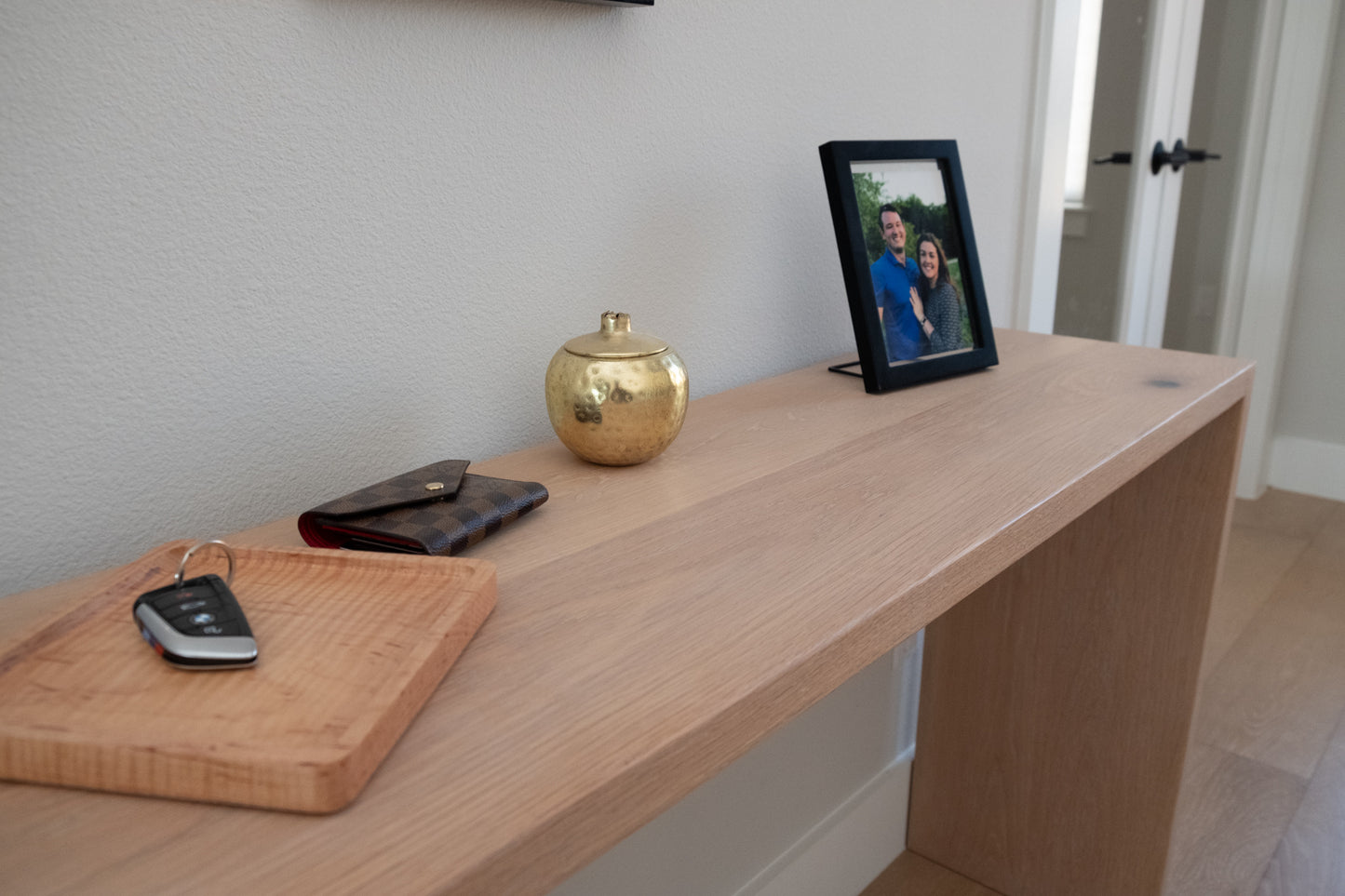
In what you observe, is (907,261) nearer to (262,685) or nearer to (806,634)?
(806,634)

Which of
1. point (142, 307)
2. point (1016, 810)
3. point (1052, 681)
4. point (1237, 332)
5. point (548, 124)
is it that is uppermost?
point (548, 124)

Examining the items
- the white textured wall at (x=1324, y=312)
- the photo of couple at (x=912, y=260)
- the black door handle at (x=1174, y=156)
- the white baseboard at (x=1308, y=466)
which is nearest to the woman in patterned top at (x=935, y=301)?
the photo of couple at (x=912, y=260)

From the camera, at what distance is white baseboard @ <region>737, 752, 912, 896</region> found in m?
1.30

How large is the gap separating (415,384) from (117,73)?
29 centimetres

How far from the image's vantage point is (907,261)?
103 cm

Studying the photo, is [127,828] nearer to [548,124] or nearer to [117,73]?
[117,73]

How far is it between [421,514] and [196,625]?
18 cm

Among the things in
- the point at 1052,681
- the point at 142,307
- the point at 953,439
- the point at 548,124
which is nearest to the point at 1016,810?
the point at 1052,681

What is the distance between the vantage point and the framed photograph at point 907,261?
974mm

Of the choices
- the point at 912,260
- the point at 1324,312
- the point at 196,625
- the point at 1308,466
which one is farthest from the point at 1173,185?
the point at 196,625

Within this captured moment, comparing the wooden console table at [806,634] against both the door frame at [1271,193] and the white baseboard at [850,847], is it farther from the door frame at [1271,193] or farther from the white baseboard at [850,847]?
the door frame at [1271,193]

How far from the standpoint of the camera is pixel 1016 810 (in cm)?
144

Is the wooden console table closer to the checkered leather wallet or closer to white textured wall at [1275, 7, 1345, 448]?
the checkered leather wallet

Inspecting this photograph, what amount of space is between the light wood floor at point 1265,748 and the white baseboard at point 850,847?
0.05m
